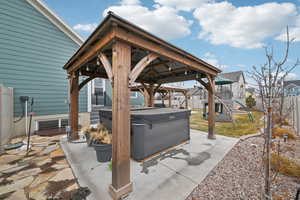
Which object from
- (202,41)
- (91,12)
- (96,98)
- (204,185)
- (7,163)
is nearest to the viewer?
(204,185)

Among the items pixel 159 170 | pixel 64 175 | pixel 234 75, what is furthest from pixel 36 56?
pixel 234 75

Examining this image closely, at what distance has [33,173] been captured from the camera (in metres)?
2.56

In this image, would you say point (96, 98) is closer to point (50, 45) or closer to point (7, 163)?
point (50, 45)

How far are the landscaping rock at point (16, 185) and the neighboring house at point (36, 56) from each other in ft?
12.8

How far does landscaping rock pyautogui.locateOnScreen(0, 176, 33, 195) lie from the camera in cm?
208

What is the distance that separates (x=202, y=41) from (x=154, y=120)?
39.7 feet

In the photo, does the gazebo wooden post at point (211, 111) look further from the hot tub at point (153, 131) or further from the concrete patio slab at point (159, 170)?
the hot tub at point (153, 131)

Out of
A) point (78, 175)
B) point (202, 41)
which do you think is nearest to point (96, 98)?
point (78, 175)

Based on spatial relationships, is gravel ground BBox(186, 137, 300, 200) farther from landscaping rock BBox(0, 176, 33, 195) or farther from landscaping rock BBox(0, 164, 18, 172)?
landscaping rock BBox(0, 164, 18, 172)

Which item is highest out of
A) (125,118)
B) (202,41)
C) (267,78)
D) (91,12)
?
(202,41)

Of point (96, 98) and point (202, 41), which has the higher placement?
point (202, 41)

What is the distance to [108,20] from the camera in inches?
69.1

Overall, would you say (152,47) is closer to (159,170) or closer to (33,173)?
(159,170)

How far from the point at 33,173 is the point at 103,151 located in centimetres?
150
